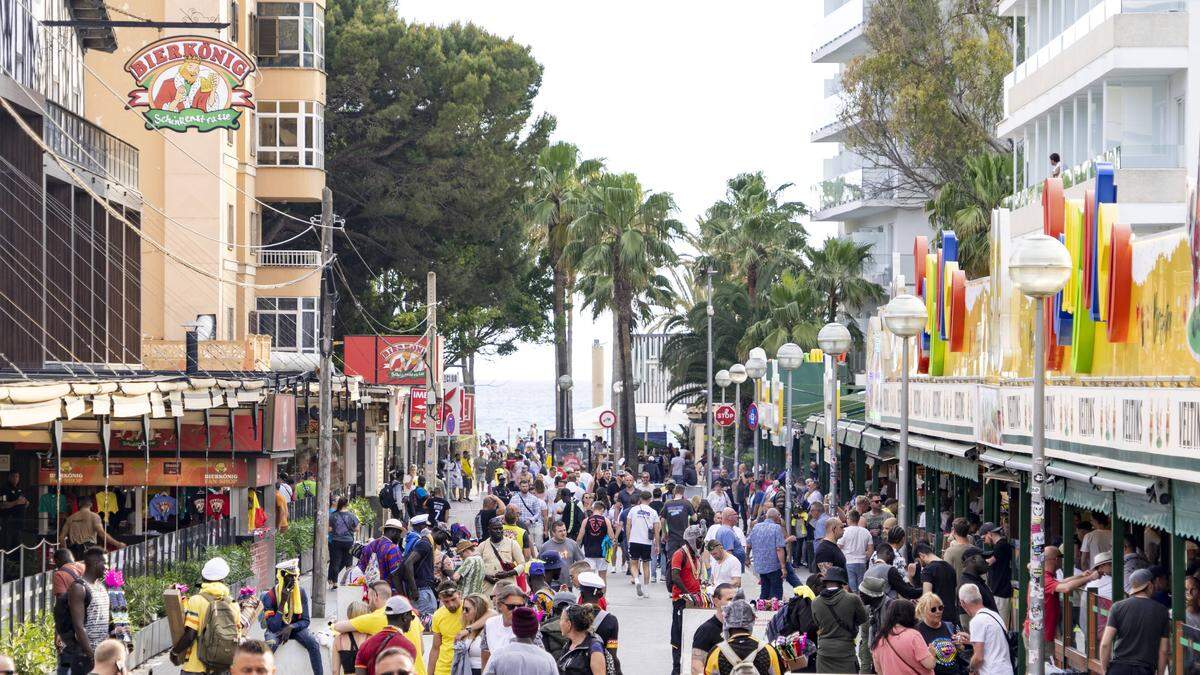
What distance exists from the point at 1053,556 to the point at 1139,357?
3544mm

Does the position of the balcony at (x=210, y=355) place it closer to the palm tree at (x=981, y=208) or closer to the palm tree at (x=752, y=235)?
the palm tree at (x=981, y=208)

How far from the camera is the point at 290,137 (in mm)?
54906

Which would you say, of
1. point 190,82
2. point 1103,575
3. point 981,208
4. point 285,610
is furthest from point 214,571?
point 981,208

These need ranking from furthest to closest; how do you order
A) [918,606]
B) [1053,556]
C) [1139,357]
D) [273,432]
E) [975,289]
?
1. [273,432]
2. [975,289]
3. [1053,556]
4. [1139,357]
5. [918,606]

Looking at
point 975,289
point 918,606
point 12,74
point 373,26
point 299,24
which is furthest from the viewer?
point 373,26

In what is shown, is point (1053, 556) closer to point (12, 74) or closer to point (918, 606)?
point (918, 606)

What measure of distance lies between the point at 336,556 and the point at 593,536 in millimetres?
4499

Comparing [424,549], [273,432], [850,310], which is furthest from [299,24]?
[424,549]

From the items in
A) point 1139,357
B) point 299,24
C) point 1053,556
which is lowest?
point 1053,556

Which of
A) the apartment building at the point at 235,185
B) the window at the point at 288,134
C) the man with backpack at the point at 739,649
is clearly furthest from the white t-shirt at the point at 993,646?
the window at the point at 288,134

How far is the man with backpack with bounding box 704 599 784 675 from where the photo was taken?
11.6m

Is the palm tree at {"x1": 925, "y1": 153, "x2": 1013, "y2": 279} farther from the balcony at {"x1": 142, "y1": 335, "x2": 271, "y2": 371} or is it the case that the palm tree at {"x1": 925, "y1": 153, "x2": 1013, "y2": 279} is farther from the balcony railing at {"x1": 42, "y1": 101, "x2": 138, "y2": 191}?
the balcony railing at {"x1": 42, "y1": 101, "x2": 138, "y2": 191}

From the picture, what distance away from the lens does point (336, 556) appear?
28031 millimetres

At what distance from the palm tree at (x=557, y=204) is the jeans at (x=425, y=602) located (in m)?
49.6
